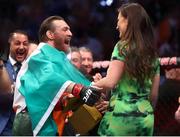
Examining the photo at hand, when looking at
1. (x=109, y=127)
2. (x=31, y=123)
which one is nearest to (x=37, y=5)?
(x=31, y=123)

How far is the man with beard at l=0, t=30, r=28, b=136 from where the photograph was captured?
5.44 meters

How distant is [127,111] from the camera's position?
424cm

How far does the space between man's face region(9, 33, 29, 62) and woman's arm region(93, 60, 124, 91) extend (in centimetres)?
203

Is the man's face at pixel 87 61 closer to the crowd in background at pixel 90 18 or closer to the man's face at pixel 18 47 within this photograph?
the man's face at pixel 18 47

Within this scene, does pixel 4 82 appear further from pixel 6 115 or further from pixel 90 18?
pixel 90 18

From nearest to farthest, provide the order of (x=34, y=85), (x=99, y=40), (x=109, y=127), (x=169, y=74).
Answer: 1. (x=109, y=127)
2. (x=34, y=85)
3. (x=169, y=74)
4. (x=99, y=40)

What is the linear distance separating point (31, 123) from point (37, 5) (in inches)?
198

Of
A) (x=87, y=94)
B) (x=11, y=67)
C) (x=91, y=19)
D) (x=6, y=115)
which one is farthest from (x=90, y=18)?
(x=87, y=94)

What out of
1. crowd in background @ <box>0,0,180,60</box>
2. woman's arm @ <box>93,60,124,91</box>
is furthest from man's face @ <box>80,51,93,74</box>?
crowd in background @ <box>0,0,180,60</box>

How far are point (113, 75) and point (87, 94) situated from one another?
33 cm

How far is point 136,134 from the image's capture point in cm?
425

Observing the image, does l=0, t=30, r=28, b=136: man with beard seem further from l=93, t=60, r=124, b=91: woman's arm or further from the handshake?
l=93, t=60, r=124, b=91: woman's arm

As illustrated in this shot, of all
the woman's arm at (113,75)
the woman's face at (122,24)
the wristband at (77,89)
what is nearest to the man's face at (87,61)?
the wristband at (77,89)

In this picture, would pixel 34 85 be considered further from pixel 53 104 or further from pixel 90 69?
pixel 90 69
